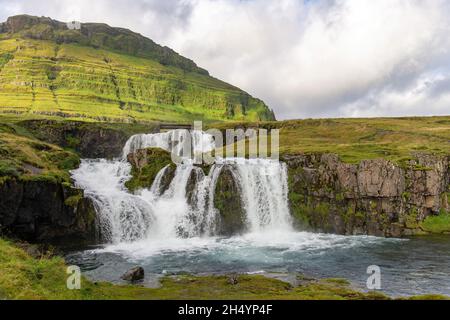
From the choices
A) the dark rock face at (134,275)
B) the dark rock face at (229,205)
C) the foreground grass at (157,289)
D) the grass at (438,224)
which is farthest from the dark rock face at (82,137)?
the grass at (438,224)

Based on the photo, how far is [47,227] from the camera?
40594mm

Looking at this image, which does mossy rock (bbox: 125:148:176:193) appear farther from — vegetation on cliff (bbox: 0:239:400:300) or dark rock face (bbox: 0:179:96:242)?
vegetation on cliff (bbox: 0:239:400:300)

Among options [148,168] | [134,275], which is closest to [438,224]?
[148,168]

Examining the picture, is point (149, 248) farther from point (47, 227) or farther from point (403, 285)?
point (403, 285)

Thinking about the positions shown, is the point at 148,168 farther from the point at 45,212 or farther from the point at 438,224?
the point at 438,224

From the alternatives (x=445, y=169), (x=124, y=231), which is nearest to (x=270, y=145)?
(x=445, y=169)

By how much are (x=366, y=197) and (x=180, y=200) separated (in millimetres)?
24291

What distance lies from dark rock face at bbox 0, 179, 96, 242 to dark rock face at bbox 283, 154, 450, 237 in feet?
88.3

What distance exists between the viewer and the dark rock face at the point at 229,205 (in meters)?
50.5

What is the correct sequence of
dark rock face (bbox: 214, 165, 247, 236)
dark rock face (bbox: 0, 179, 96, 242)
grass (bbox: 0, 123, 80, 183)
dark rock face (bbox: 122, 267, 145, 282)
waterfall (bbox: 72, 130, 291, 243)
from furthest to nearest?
dark rock face (bbox: 214, 165, 247, 236)
waterfall (bbox: 72, 130, 291, 243)
grass (bbox: 0, 123, 80, 183)
dark rock face (bbox: 0, 179, 96, 242)
dark rock face (bbox: 122, 267, 145, 282)

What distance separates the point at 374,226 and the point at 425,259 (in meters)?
14.1

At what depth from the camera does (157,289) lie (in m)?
25.2

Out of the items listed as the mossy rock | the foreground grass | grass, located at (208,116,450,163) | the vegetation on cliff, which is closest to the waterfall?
the mossy rock

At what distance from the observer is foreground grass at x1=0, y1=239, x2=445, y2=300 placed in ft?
61.0
